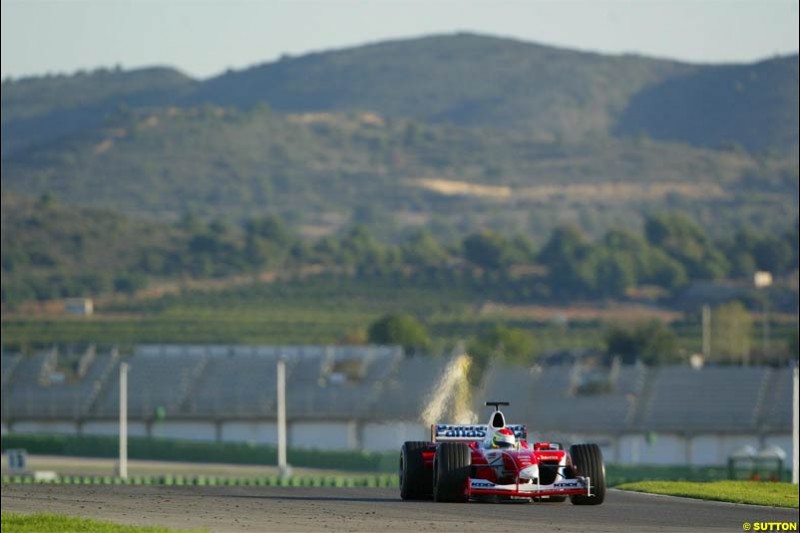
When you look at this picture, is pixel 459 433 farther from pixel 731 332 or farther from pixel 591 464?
pixel 731 332

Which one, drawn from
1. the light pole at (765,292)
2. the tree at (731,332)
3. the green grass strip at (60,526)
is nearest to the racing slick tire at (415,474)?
the green grass strip at (60,526)

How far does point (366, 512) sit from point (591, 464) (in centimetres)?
420

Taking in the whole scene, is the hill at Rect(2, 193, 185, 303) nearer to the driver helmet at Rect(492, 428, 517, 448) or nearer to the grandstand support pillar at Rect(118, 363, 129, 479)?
the grandstand support pillar at Rect(118, 363, 129, 479)

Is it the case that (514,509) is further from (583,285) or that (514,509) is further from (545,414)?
(583,285)

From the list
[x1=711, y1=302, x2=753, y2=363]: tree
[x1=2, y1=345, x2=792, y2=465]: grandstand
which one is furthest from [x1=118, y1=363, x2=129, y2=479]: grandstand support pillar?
[x1=711, y1=302, x2=753, y2=363]: tree

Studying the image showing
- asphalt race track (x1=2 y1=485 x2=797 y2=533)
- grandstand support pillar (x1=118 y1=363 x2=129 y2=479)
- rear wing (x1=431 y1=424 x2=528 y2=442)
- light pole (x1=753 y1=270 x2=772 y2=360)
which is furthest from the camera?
light pole (x1=753 y1=270 x2=772 y2=360)

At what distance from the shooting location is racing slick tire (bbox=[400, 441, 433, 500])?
33469mm

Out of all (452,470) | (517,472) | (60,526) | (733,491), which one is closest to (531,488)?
(517,472)

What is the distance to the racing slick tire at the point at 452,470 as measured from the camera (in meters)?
31.4

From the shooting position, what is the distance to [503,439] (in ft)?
107

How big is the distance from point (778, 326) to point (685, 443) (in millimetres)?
41881

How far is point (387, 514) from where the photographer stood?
29625 millimetres

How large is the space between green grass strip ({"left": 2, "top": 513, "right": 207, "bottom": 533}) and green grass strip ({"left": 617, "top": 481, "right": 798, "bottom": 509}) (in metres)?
13.2

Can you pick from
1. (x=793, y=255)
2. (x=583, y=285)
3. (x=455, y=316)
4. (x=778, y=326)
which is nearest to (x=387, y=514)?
(x=793, y=255)
